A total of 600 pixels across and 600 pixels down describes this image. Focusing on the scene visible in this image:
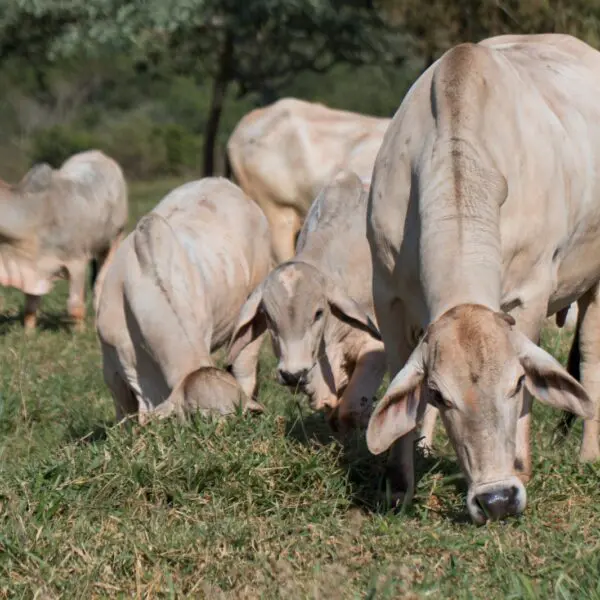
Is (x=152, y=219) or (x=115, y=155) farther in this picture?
(x=115, y=155)

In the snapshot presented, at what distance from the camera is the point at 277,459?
5703 mm

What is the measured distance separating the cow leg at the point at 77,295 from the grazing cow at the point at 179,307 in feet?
12.4

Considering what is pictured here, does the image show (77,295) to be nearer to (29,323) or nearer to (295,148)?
(29,323)

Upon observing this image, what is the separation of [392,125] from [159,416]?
1.58 metres

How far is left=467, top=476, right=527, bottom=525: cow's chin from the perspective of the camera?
4805 mm

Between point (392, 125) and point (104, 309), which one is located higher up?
point (392, 125)

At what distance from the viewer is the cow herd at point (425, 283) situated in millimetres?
4926

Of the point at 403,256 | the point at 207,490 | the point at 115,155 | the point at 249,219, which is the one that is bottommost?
the point at 115,155

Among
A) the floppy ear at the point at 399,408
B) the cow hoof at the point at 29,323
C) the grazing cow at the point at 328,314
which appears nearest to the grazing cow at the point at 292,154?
the cow hoof at the point at 29,323

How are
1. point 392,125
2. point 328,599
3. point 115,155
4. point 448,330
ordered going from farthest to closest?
point 115,155 → point 392,125 → point 448,330 → point 328,599

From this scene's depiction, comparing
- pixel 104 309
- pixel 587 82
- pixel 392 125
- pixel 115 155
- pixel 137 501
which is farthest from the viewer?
pixel 115 155

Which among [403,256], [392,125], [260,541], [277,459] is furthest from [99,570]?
[392,125]

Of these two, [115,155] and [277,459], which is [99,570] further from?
[115,155]

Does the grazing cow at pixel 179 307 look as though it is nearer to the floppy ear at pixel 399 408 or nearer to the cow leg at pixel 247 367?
the cow leg at pixel 247 367
